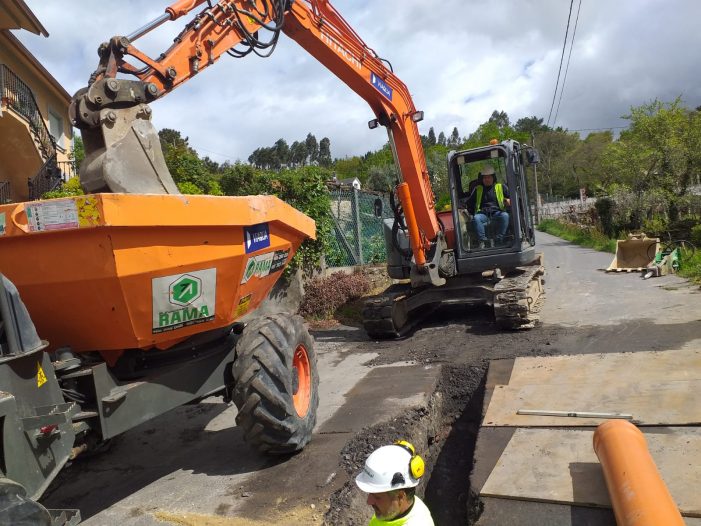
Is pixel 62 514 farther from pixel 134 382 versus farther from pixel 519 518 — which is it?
pixel 519 518

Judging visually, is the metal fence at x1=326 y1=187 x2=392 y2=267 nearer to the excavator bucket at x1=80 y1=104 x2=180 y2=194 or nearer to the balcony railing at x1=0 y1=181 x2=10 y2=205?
the excavator bucket at x1=80 y1=104 x2=180 y2=194

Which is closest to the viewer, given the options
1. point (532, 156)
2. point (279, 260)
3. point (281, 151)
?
point (279, 260)

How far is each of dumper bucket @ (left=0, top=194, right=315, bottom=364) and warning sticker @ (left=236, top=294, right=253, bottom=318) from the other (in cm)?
Result: 15

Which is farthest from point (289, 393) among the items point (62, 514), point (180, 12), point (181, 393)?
point (180, 12)

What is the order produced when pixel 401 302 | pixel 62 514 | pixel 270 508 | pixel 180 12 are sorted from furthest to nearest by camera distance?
pixel 401 302
pixel 180 12
pixel 270 508
pixel 62 514

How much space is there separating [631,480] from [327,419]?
290cm

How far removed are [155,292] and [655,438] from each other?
3315mm

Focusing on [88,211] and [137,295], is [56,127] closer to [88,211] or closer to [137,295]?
[137,295]

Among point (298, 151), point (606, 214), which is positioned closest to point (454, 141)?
point (298, 151)

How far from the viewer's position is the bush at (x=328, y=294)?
1068cm

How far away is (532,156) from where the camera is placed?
29.5 feet

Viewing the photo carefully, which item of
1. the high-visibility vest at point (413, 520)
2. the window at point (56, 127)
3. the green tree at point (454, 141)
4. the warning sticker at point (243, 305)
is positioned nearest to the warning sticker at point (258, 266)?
the warning sticker at point (243, 305)

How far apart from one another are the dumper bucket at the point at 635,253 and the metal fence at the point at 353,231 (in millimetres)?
5789

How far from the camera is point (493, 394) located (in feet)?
16.5
